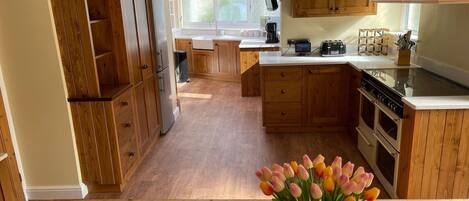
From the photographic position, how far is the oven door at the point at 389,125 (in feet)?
8.43

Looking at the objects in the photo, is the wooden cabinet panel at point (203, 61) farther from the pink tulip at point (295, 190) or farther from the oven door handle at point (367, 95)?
the pink tulip at point (295, 190)

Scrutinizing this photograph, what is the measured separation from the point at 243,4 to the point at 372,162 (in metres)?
4.75

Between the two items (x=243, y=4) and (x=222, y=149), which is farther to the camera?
(x=243, y=4)

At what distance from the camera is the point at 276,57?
4324mm

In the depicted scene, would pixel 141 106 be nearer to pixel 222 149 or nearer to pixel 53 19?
pixel 222 149

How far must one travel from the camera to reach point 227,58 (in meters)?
6.88

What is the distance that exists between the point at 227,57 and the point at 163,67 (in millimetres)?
2741

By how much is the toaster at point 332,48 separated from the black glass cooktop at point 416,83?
88 centimetres

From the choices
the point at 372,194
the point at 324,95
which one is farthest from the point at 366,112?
the point at 372,194

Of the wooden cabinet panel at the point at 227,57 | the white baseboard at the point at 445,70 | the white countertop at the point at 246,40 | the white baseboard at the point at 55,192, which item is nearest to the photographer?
the white baseboard at the point at 445,70

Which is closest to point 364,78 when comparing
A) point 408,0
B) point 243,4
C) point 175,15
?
point 408,0

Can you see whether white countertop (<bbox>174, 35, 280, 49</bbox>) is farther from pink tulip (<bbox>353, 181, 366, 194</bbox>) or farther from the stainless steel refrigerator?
pink tulip (<bbox>353, 181, 366, 194</bbox>)

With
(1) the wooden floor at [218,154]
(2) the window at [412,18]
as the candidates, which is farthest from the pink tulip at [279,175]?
(2) the window at [412,18]

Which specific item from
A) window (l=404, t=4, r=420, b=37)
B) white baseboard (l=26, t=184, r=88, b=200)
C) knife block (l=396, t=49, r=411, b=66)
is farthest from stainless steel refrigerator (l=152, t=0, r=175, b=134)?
window (l=404, t=4, r=420, b=37)
